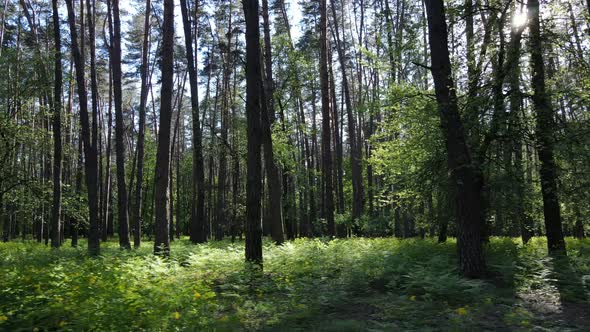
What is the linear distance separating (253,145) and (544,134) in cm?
617

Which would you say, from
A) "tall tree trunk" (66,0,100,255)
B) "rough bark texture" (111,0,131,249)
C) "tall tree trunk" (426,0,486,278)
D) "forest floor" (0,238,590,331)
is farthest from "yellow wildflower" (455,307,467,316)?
"rough bark texture" (111,0,131,249)

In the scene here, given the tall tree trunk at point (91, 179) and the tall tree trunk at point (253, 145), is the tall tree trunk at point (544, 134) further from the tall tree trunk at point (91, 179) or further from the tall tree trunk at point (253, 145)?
the tall tree trunk at point (91, 179)

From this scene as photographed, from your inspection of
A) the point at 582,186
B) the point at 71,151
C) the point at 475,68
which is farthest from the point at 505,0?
the point at 71,151

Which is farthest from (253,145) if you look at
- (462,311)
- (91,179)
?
(91,179)

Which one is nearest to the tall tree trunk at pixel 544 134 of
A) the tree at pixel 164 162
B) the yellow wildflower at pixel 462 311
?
the yellow wildflower at pixel 462 311

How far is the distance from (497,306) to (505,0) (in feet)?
26.1

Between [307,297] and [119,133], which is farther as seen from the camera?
[119,133]

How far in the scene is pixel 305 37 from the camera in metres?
28.0

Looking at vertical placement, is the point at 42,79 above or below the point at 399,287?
above

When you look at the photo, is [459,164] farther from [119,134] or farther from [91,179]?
[119,134]

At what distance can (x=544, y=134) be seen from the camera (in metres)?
8.51

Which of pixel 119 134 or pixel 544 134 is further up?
pixel 119 134

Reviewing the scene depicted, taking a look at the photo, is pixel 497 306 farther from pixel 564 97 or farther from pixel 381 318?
pixel 564 97

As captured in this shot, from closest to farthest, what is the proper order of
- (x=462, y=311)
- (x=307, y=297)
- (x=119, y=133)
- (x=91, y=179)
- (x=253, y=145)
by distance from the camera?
(x=462, y=311) → (x=307, y=297) → (x=253, y=145) → (x=91, y=179) → (x=119, y=133)
